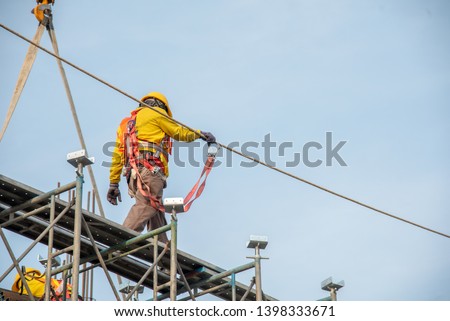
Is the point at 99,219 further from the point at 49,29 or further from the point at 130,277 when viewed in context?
the point at 49,29

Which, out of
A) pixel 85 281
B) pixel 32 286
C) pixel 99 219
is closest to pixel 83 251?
pixel 99 219

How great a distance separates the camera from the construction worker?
16.3 metres

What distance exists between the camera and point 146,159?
16.5 metres

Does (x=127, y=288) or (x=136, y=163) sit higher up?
(x=136, y=163)

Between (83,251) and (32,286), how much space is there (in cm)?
177

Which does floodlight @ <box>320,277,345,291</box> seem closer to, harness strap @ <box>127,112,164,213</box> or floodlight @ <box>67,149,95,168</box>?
harness strap @ <box>127,112,164,213</box>

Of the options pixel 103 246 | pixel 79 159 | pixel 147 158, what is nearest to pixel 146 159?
pixel 147 158

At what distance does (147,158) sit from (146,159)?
0.02m

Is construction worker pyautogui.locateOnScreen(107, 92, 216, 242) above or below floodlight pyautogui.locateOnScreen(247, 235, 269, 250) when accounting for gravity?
above

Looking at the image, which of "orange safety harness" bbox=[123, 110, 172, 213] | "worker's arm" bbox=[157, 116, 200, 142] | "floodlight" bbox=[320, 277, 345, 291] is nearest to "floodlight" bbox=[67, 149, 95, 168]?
"orange safety harness" bbox=[123, 110, 172, 213]

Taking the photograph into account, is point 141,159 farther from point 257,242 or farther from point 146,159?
point 257,242

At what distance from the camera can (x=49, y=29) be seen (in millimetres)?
17922

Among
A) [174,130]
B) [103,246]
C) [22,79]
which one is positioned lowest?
[103,246]
